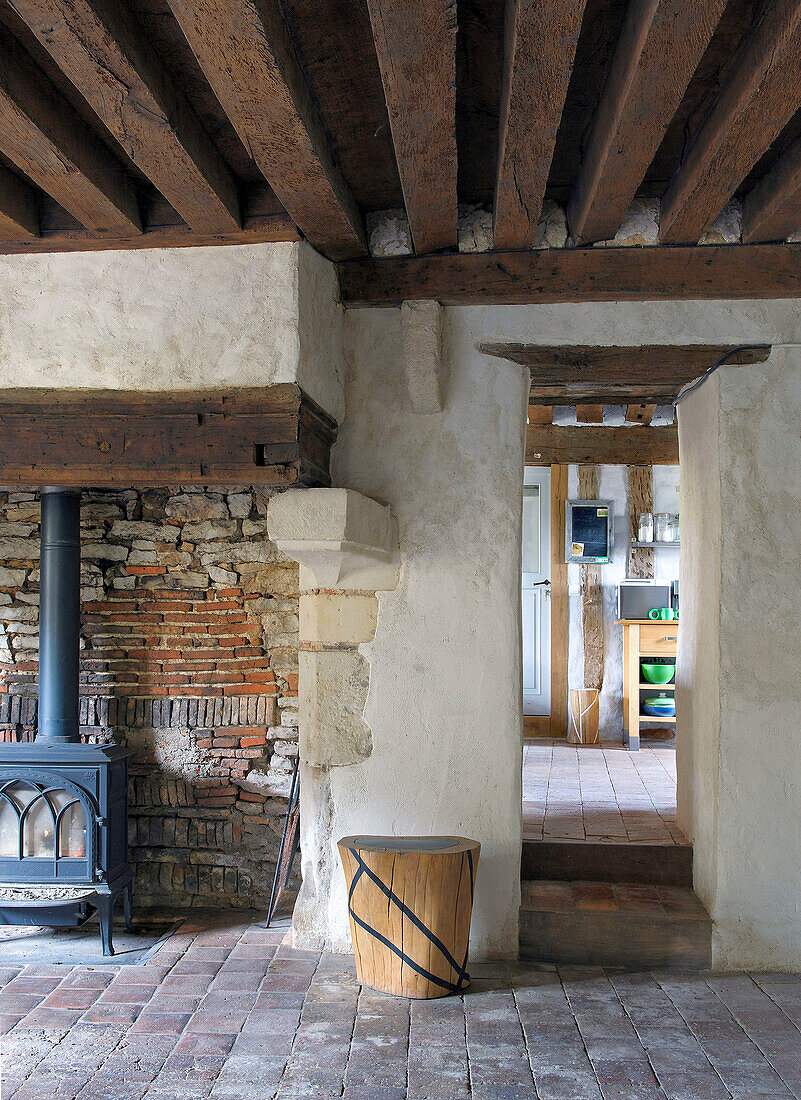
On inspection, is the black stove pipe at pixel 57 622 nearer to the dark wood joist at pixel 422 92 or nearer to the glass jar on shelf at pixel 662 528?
the dark wood joist at pixel 422 92

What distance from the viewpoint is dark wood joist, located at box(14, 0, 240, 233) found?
6.68 feet

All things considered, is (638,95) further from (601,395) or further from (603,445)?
(603,445)

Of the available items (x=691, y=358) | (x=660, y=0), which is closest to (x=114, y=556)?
(x=691, y=358)

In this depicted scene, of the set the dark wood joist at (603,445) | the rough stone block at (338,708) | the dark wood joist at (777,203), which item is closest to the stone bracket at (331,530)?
the rough stone block at (338,708)

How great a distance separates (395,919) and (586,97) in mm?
2905

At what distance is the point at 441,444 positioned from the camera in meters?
3.70

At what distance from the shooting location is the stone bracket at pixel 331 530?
3.11 meters

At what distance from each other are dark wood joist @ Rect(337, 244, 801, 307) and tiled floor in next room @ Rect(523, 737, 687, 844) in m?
2.41

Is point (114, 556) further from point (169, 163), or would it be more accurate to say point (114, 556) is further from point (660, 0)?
point (660, 0)

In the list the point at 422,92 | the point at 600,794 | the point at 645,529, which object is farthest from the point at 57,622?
the point at 645,529

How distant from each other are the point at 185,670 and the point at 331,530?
1586 millimetres

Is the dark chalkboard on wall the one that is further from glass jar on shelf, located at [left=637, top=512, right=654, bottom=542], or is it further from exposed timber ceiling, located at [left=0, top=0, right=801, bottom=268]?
exposed timber ceiling, located at [left=0, top=0, right=801, bottom=268]

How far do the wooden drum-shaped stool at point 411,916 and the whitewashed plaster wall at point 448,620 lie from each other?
0.35 metres

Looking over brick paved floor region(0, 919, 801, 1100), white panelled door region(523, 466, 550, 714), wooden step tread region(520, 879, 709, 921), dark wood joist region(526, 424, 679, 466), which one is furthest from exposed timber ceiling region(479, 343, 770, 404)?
white panelled door region(523, 466, 550, 714)
